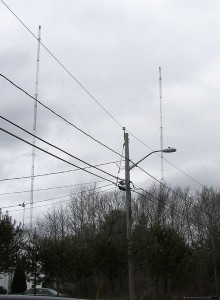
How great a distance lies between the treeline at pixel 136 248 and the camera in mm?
28016

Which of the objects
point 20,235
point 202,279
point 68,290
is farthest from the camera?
point 202,279

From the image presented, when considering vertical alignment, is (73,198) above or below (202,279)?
above

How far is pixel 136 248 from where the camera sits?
30766 mm

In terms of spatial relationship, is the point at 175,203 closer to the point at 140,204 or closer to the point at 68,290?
the point at 140,204

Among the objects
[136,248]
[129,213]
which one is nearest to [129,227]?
[129,213]

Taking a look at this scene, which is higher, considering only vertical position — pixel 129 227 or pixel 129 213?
pixel 129 213

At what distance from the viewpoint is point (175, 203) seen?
211 ft

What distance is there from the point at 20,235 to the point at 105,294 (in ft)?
83.5

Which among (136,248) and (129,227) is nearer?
(129,227)

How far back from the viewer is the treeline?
91.9 feet

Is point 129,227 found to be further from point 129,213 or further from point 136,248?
point 136,248

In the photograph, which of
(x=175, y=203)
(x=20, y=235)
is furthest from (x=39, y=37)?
(x=175, y=203)

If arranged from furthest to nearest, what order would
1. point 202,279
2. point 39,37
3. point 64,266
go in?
point 202,279 < point 64,266 < point 39,37

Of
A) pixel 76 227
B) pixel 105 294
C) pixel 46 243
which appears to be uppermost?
pixel 76 227
